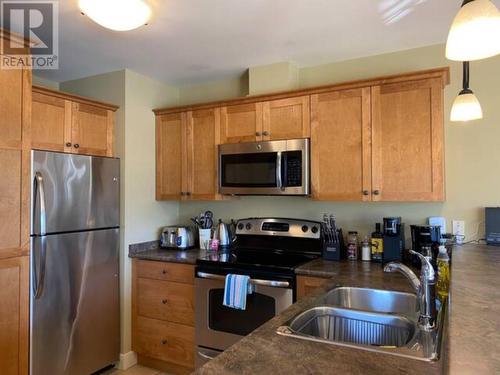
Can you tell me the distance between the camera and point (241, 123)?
2.94m

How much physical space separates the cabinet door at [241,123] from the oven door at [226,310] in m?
1.12

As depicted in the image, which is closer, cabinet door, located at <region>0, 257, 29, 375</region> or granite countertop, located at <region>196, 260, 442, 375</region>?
granite countertop, located at <region>196, 260, 442, 375</region>

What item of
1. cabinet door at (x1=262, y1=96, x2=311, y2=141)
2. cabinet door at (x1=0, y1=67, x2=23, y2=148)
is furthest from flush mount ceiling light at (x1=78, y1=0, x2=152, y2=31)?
cabinet door at (x1=262, y1=96, x2=311, y2=141)

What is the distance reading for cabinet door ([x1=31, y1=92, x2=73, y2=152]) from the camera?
2535mm

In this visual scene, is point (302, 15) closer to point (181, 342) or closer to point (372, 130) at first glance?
point (372, 130)

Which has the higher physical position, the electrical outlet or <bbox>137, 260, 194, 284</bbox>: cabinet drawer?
the electrical outlet

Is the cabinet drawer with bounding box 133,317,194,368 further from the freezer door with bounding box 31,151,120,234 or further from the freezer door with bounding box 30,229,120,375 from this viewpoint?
the freezer door with bounding box 31,151,120,234

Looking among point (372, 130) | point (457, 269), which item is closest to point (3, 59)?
point (372, 130)

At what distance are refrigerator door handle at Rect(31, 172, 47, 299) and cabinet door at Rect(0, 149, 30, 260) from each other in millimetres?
186

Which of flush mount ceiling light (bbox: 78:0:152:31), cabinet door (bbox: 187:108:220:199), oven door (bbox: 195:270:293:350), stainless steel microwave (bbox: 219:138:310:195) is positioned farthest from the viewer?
cabinet door (bbox: 187:108:220:199)

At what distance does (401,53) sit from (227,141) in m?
1.50

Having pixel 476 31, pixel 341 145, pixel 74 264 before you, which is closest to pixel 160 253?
pixel 74 264

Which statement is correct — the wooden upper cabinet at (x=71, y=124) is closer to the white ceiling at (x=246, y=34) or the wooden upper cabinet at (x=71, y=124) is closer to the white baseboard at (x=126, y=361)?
the white ceiling at (x=246, y=34)

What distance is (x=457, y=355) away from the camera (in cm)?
86
